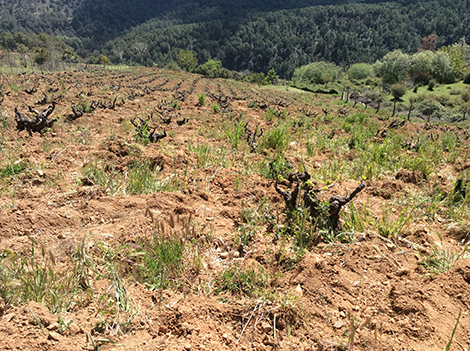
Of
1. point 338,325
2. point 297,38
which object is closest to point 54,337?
point 338,325

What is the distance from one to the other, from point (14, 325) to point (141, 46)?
16134cm

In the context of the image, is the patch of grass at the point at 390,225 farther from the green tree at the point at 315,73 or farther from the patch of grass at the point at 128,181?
the green tree at the point at 315,73

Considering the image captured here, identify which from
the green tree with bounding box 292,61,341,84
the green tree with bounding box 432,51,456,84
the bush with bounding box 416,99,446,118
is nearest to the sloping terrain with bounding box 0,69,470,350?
the bush with bounding box 416,99,446,118

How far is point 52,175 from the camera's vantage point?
3.58 meters

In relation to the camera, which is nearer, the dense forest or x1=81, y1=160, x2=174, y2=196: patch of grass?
x1=81, y1=160, x2=174, y2=196: patch of grass

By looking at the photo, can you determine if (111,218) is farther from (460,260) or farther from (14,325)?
(460,260)

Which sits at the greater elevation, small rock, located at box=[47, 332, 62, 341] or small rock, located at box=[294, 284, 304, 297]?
small rock, located at box=[47, 332, 62, 341]

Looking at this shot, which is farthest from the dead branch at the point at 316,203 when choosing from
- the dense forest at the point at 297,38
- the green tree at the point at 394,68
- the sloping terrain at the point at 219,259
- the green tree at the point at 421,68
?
the dense forest at the point at 297,38

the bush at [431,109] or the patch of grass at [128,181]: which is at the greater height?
the patch of grass at [128,181]

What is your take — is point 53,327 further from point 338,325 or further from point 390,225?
point 390,225

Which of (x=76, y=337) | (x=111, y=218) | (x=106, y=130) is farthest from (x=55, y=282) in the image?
(x=106, y=130)

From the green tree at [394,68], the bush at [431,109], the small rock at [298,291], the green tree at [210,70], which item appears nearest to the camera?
the small rock at [298,291]

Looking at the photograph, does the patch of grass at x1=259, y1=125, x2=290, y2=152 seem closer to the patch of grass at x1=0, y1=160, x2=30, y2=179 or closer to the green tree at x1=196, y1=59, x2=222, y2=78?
the patch of grass at x1=0, y1=160, x2=30, y2=179

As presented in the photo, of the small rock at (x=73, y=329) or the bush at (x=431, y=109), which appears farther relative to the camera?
the bush at (x=431, y=109)
